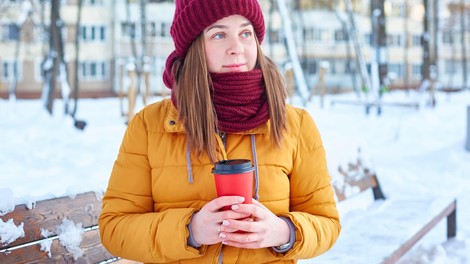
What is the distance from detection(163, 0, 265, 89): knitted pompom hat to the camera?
210 centimetres

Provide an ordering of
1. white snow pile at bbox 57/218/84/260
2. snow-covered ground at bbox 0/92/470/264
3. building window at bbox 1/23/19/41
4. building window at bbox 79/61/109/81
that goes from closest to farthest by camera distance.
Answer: white snow pile at bbox 57/218/84/260 → snow-covered ground at bbox 0/92/470/264 → building window at bbox 1/23/19/41 → building window at bbox 79/61/109/81

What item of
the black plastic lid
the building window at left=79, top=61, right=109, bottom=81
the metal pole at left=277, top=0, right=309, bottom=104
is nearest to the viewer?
the black plastic lid

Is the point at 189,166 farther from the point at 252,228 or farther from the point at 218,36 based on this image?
the point at 218,36

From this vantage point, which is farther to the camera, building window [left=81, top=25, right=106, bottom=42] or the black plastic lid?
building window [left=81, top=25, right=106, bottom=42]

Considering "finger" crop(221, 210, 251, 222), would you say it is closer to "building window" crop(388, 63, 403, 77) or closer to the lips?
the lips

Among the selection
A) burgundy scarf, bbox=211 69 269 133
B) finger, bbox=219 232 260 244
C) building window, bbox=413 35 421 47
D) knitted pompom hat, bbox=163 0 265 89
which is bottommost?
finger, bbox=219 232 260 244

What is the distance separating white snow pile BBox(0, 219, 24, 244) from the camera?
243cm

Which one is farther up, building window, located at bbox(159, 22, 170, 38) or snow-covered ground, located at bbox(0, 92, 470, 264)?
building window, located at bbox(159, 22, 170, 38)

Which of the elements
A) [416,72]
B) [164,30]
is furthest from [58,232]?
[416,72]

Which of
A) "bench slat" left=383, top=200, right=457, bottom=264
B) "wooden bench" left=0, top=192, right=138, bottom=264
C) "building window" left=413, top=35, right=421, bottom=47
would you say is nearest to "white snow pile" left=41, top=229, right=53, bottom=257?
"wooden bench" left=0, top=192, right=138, bottom=264

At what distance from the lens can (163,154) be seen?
2137 mm

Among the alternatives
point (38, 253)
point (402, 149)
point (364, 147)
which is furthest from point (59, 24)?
point (38, 253)

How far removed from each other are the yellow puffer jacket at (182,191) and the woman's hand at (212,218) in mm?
53

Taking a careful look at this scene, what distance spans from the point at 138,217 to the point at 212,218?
0.31 meters
